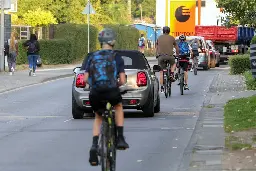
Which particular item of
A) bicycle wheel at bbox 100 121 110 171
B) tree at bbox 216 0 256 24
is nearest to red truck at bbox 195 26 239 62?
tree at bbox 216 0 256 24

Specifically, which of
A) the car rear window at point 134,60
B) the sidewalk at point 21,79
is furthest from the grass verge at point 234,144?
the sidewalk at point 21,79

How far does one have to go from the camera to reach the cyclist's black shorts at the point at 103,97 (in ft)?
32.4

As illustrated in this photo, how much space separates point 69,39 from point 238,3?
96.3ft

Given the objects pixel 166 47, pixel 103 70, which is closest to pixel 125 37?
pixel 166 47

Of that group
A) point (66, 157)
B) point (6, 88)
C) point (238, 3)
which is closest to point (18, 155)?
point (66, 157)

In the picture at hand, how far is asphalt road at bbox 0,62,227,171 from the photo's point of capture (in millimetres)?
11930

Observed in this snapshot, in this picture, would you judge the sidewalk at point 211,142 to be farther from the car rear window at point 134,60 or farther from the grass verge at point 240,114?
the car rear window at point 134,60

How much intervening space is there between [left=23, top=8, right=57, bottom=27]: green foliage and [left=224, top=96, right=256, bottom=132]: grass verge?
37316 millimetres

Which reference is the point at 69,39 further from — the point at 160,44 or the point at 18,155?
the point at 18,155

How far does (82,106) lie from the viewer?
18.1 meters

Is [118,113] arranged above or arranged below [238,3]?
below

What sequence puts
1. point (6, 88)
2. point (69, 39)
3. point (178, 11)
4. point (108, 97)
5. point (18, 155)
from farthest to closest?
1. point (178, 11)
2. point (69, 39)
3. point (6, 88)
4. point (18, 155)
5. point (108, 97)

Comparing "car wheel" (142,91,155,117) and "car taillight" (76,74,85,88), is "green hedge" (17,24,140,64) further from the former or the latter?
"car taillight" (76,74,85,88)

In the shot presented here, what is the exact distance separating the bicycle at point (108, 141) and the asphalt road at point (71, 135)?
1.46 meters
